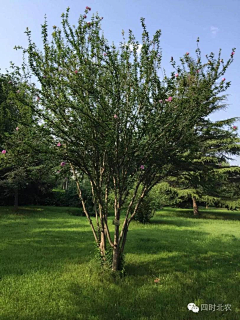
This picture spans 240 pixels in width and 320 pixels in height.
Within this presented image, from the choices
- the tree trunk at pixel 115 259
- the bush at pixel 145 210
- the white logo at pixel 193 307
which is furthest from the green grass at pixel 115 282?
the bush at pixel 145 210

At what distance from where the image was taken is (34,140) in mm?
4742

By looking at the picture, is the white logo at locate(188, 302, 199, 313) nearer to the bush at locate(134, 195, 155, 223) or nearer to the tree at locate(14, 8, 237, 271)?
the tree at locate(14, 8, 237, 271)

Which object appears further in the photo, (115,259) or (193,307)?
(115,259)

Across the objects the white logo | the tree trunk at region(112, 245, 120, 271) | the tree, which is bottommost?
the white logo

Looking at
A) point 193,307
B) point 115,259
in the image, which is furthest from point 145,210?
point 193,307

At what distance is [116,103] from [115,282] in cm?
313

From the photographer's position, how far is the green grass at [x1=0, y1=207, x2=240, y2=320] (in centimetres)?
369

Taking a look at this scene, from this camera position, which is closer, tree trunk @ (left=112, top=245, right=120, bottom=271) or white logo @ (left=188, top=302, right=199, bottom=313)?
white logo @ (left=188, top=302, right=199, bottom=313)

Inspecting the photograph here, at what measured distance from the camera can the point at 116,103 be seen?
15.0ft

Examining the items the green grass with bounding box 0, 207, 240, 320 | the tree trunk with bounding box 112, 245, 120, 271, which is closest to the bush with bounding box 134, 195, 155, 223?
the green grass with bounding box 0, 207, 240, 320

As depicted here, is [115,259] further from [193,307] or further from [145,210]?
[145,210]

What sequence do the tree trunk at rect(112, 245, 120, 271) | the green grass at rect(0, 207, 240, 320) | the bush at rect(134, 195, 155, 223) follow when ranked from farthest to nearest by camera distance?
the bush at rect(134, 195, 155, 223)
the tree trunk at rect(112, 245, 120, 271)
the green grass at rect(0, 207, 240, 320)

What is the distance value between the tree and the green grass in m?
0.89

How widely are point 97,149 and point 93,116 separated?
59 cm
